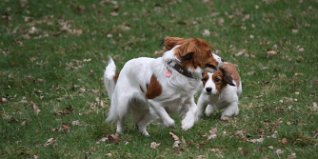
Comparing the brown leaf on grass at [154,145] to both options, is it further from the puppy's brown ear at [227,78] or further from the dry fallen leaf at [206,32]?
the dry fallen leaf at [206,32]

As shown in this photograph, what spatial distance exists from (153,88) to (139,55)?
588 cm

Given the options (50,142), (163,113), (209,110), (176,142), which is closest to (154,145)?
(176,142)

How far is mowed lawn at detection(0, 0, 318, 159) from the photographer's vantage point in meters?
7.71

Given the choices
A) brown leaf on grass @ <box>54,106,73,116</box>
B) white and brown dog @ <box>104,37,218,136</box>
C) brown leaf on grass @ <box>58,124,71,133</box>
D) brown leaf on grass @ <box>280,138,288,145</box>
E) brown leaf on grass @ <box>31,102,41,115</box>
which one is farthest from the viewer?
brown leaf on grass @ <box>31,102,41,115</box>

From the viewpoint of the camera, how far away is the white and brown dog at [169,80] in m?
7.56

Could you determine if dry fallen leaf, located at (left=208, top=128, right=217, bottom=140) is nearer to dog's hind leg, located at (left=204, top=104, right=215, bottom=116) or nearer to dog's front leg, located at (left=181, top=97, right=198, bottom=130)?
dog's front leg, located at (left=181, top=97, right=198, bottom=130)

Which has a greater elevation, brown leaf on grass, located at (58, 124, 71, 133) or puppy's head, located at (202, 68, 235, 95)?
puppy's head, located at (202, 68, 235, 95)

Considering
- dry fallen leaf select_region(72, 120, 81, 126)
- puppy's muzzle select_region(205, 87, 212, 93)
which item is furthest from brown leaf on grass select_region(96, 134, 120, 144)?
puppy's muzzle select_region(205, 87, 212, 93)

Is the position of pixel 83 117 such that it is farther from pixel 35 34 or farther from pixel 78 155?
pixel 35 34

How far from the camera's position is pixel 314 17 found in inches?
628

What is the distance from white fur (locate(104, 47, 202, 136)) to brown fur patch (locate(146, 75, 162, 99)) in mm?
37

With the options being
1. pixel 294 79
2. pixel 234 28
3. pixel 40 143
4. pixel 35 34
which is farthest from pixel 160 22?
pixel 40 143

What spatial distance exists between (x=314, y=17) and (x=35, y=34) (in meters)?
6.77

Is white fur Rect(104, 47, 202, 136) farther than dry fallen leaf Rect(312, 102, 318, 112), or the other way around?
dry fallen leaf Rect(312, 102, 318, 112)
